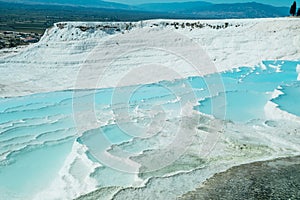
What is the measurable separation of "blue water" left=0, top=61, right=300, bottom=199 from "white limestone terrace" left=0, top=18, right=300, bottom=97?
1.75 m

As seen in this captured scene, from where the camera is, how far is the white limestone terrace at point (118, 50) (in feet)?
57.3

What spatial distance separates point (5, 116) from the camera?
38.5 feet

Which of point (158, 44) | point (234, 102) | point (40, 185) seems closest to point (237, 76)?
point (234, 102)

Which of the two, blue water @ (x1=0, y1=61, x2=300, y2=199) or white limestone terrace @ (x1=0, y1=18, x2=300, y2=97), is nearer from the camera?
blue water @ (x1=0, y1=61, x2=300, y2=199)

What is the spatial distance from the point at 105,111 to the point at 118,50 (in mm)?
10517

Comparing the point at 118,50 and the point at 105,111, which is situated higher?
the point at 118,50

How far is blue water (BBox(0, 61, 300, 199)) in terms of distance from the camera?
8.23 metres

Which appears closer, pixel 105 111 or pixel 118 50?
pixel 105 111

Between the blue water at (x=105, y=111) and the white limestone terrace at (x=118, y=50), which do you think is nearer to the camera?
the blue water at (x=105, y=111)

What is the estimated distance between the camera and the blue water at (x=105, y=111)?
8.23m

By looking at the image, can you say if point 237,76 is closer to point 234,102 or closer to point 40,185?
point 234,102

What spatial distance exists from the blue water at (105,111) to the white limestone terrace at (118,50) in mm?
1747

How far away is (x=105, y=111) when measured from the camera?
39.1 ft

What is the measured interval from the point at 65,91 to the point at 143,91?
11.2 feet
